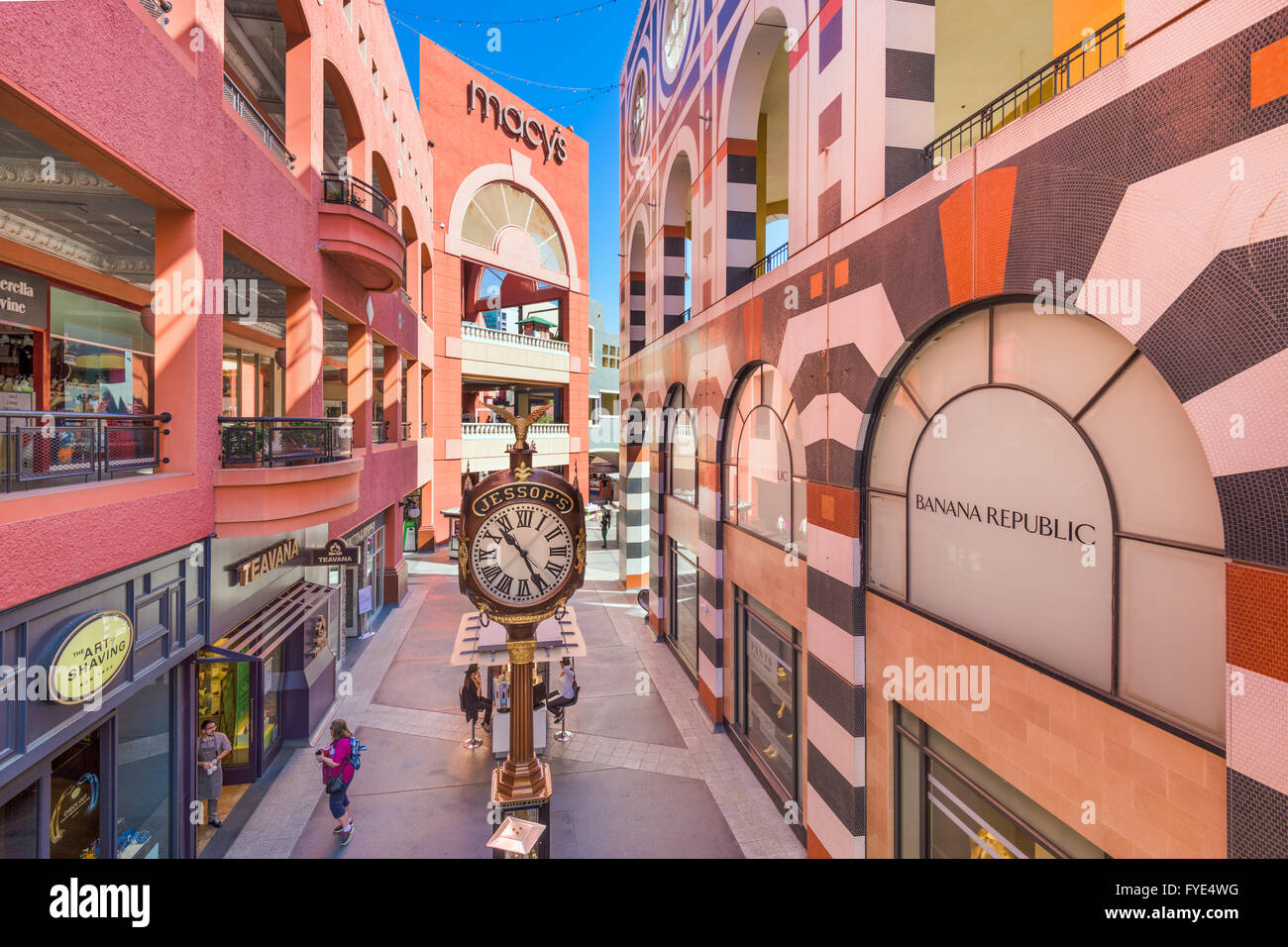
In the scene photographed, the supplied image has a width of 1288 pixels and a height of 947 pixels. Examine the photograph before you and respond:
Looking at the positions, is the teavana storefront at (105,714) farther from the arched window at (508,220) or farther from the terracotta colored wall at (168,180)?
the arched window at (508,220)

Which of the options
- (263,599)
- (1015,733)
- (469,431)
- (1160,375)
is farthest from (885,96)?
(469,431)

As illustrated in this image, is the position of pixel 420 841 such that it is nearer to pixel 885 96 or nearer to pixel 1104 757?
pixel 1104 757

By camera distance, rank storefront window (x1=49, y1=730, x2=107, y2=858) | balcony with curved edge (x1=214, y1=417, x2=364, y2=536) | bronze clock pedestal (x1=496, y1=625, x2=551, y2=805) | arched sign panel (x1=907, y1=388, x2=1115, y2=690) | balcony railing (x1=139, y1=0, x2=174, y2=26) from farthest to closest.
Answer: balcony with curved edge (x1=214, y1=417, x2=364, y2=536) < bronze clock pedestal (x1=496, y1=625, x2=551, y2=805) < balcony railing (x1=139, y1=0, x2=174, y2=26) < storefront window (x1=49, y1=730, x2=107, y2=858) < arched sign panel (x1=907, y1=388, x2=1115, y2=690)

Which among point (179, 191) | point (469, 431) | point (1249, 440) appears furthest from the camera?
point (469, 431)

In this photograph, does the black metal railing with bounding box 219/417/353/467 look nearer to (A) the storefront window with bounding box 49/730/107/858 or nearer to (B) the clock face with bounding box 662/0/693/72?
(A) the storefront window with bounding box 49/730/107/858

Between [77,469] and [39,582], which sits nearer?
[39,582]

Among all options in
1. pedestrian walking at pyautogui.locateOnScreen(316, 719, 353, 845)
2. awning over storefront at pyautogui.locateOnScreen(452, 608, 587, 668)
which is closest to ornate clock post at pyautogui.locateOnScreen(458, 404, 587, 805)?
awning over storefront at pyautogui.locateOnScreen(452, 608, 587, 668)

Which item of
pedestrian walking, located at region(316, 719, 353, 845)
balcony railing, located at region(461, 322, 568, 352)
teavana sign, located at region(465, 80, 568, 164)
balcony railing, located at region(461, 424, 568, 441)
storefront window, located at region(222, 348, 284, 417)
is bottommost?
pedestrian walking, located at region(316, 719, 353, 845)

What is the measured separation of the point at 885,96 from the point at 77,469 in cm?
901

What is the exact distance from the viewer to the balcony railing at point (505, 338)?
1132 inches

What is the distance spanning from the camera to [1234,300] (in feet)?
10.6

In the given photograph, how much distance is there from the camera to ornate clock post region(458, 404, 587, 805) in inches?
254

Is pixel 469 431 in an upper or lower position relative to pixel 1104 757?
upper

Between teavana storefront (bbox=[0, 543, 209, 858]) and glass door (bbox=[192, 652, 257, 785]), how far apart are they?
73.5 inches
